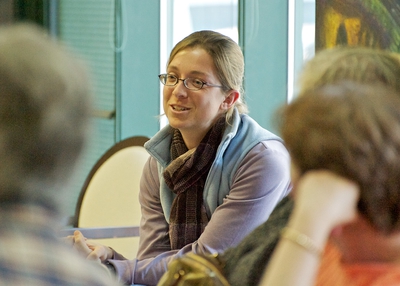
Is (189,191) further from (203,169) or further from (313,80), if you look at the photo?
(313,80)

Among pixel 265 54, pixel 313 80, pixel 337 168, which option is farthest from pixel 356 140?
pixel 265 54

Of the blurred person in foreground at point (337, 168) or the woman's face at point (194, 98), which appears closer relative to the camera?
the blurred person in foreground at point (337, 168)

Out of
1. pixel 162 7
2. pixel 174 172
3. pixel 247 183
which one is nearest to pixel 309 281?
pixel 247 183

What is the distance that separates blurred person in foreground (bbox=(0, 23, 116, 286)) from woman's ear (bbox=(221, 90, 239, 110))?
1.55 m

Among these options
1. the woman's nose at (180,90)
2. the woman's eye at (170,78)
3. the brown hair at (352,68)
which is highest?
the brown hair at (352,68)

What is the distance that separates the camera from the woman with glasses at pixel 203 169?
2.00m

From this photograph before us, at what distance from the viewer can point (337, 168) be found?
792 millimetres

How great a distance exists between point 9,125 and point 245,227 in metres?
1.40

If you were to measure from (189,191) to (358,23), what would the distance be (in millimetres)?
1049

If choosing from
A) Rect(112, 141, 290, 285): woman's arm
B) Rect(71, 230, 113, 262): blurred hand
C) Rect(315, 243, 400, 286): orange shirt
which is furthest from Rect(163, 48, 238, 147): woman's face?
Rect(315, 243, 400, 286): orange shirt

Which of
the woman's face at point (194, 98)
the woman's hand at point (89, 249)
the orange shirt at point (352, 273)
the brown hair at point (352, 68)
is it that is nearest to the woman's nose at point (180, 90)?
the woman's face at point (194, 98)

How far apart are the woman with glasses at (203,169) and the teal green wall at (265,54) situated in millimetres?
1373

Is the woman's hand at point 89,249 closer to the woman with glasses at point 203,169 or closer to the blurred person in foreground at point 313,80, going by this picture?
the woman with glasses at point 203,169

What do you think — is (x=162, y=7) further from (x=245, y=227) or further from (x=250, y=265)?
(x=250, y=265)
